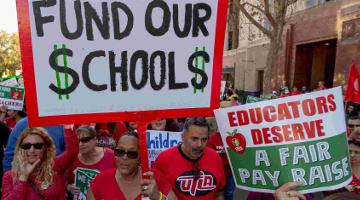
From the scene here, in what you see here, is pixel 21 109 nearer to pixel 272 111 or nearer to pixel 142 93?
pixel 142 93

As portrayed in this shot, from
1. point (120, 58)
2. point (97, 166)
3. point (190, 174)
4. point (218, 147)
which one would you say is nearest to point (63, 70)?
point (120, 58)

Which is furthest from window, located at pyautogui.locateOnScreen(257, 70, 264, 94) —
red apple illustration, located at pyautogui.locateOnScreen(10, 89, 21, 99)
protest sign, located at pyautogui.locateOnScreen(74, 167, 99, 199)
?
protest sign, located at pyautogui.locateOnScreen(74, 167, 99, 199)

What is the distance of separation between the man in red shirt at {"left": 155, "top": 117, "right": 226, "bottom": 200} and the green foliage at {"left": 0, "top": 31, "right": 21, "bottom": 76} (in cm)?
5046

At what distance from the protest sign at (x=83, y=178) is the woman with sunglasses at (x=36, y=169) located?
12.1 inches

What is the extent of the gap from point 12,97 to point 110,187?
496cm

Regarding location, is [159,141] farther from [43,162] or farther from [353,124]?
[353,124]

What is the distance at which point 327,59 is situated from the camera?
20219 millimetres

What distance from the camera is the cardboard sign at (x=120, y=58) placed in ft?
6.66

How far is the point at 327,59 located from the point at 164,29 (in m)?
19.7

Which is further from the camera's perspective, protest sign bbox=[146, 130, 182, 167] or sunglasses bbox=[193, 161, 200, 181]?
protest sign bbox=[146, 130, 182, 167]

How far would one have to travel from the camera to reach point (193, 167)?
9.47 feet

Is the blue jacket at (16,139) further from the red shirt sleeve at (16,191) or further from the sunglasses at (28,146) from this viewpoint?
the red shirt sleeve at (16,191)

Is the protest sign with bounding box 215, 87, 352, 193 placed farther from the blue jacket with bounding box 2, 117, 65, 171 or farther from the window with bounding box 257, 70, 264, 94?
the window with bounding box 257, 70, 264, 94

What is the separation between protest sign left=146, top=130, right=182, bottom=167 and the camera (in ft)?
14.5
